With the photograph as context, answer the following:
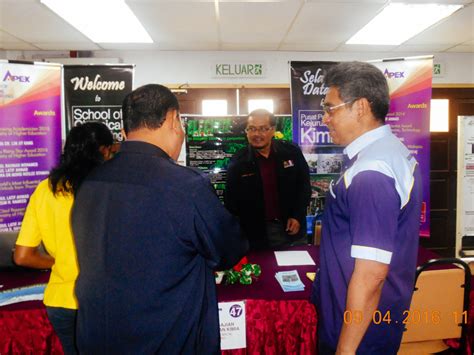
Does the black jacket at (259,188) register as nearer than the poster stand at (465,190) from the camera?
Yes

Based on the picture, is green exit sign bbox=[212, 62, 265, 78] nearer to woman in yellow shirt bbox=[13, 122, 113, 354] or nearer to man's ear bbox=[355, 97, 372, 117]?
woman in yellow shirt bbox=[13, 122, 113, 354]

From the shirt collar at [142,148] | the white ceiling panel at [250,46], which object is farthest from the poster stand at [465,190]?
the shirt collar at [142,148]

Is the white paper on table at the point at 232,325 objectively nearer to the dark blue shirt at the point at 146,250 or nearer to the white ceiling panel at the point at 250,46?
the dark blue shirt at the point at 146,250

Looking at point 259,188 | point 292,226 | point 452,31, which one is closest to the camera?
point 292,226

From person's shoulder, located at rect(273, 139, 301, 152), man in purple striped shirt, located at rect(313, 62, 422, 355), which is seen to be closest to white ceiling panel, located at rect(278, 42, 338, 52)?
person's shoulder, located at rect(273, 139, 301, 152)

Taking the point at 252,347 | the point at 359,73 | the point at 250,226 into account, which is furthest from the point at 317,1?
the point at 252,347

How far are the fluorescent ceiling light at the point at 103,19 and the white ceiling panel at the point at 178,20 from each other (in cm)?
13

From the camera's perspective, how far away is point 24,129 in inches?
124

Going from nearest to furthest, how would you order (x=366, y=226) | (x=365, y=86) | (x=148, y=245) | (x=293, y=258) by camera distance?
(x=148, y=245) < (x=366, y=226) < (x=365, y=86) < (x=293, y=258)

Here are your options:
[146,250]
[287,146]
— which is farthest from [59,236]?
[287,146]

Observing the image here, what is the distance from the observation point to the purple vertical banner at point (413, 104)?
3305 millimetres

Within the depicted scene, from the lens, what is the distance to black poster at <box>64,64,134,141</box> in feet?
10.9

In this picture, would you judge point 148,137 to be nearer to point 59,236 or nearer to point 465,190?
point 59,236

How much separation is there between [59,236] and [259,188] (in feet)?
6.11
